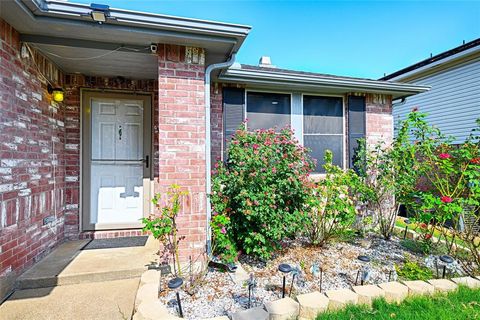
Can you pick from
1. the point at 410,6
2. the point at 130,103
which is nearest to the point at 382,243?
the point at 130,103

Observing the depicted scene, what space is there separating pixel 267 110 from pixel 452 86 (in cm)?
648

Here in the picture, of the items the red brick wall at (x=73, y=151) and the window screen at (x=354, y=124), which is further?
the window screen at (x=354, y=124)

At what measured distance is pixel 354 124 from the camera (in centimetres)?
477

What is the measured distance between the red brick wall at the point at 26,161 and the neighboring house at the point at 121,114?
0.02 m

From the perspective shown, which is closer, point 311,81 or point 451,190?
point 451,190

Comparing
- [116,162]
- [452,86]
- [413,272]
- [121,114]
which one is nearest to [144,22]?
[121,114]

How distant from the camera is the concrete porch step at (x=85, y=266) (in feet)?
8.12

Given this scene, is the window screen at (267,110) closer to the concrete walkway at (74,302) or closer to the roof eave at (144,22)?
the roof eave at (144,22)

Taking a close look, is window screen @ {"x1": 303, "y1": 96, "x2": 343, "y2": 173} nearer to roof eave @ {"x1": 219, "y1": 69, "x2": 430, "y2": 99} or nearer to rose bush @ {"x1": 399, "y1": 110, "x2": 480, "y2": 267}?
roof eave @ {"x1": 219, "y1": 69, "x2": 430, "y2": 99}

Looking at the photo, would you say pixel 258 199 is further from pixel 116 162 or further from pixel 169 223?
pixel 116 162

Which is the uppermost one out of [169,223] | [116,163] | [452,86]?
[452,86]

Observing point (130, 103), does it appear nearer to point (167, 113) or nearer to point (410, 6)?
point (167, 113)

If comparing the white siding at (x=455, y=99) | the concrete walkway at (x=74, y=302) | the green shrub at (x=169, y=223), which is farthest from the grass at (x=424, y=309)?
the white siding at (x=455, y=99)

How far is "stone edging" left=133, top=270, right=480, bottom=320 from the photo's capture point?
1.85 meters
